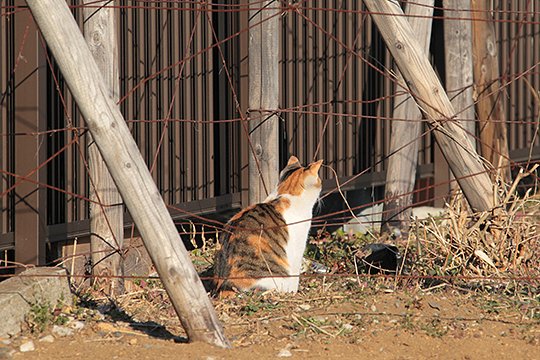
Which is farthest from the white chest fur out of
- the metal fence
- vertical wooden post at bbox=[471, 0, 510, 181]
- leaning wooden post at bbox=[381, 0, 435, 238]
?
vertical wooden post at bbox=[471, 0, 510, 181]

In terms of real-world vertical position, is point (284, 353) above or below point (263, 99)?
below

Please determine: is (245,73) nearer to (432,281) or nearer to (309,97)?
(309,97)

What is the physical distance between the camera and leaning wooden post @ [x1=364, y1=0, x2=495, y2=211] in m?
6.16

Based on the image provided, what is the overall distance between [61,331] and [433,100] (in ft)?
8.06

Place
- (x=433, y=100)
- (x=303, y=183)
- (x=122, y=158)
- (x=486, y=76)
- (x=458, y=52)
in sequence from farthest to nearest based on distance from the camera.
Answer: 1. (x=486, y=76)
2. (x=458, y=52)
3. (x=303, y=183)
4. (x=433, y=100)
5. (x=122, y=158)

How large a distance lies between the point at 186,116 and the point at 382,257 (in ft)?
6.13

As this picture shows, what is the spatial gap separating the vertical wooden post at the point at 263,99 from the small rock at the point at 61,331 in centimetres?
221

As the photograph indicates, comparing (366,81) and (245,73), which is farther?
(366,81)

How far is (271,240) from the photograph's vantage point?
632 centimetres

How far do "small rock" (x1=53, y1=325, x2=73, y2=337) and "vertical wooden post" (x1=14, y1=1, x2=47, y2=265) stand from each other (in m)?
1.31

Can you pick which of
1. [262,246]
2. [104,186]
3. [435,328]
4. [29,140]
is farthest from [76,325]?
[435,328]

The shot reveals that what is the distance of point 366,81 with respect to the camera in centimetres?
977

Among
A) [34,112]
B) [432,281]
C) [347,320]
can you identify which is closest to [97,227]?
[34,112]

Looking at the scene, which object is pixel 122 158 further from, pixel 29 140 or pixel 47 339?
pixel 29 140
